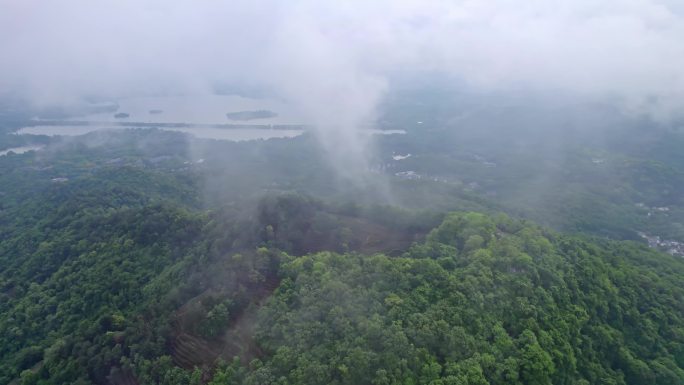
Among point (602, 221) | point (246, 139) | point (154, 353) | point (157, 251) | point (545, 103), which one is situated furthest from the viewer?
point (545, 103)

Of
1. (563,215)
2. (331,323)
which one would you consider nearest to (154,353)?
(331,323)

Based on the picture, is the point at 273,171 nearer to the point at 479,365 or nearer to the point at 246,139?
the point at 246,139

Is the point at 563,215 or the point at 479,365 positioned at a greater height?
the point at 479,365

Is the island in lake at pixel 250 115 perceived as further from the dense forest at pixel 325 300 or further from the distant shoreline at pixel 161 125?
the dense forest at pixel 325 300

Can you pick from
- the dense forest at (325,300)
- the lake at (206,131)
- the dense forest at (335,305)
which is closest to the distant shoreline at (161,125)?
the lake at (206,131)

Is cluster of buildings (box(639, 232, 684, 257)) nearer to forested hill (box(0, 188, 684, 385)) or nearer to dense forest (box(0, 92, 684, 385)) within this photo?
dense forest (box(0, 92, 684, 385))

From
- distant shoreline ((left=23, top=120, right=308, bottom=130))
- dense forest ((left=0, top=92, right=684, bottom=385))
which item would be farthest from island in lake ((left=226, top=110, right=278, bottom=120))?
dense forest ((left=0, top=92, right=684, bottom=385))

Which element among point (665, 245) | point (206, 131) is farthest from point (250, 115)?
point (665, 245)

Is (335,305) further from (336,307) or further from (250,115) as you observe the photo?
(250,115)
